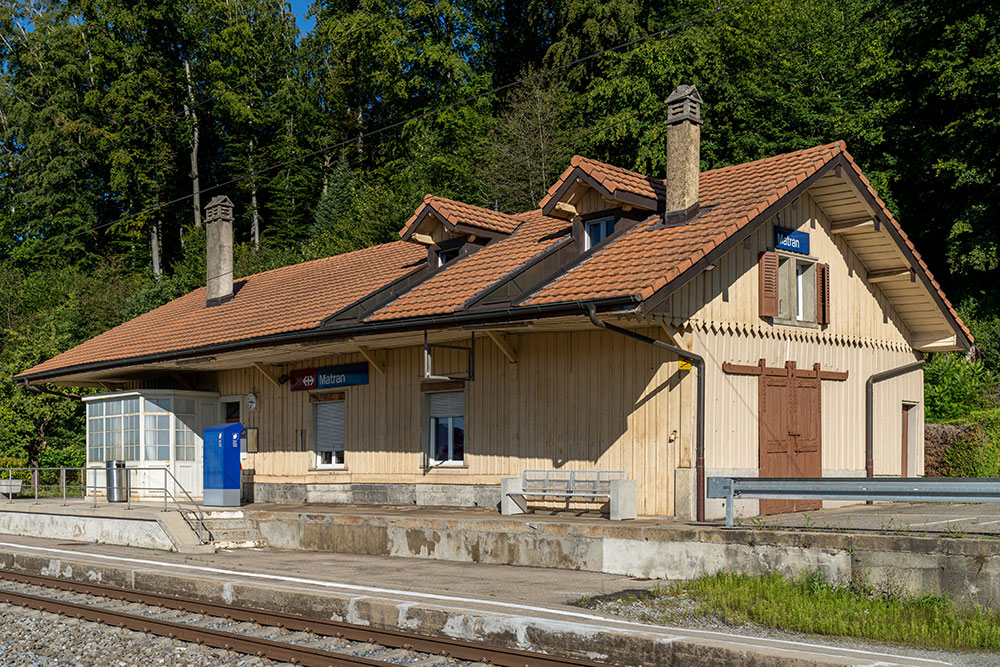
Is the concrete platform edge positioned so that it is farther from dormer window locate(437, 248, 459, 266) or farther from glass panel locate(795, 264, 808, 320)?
glass panel locate(795, 264, 808, 320)

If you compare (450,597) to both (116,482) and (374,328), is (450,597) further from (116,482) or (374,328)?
(116,482)

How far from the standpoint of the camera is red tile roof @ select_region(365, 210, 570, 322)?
1802 centimetres

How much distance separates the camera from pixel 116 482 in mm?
23297

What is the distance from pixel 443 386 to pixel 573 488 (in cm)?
389

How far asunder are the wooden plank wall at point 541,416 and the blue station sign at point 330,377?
0.18 metres

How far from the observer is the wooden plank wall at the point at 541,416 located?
1550cm

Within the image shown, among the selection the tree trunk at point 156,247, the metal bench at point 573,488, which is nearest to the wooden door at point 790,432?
the metal bench at point 573,488

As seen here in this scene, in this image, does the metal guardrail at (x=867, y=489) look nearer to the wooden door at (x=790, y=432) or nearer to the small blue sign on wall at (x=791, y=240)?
the wooden door at (x=790, y=432)

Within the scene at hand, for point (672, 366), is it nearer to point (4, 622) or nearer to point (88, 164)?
point (4, 622)

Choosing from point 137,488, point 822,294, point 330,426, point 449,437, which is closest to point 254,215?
point 137,488

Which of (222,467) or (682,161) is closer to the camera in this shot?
Result: (682,161)

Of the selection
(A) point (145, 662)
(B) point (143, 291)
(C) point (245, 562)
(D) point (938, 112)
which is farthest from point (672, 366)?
(B) point (143, 291)

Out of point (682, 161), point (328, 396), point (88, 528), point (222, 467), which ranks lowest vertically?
point (88, 528)

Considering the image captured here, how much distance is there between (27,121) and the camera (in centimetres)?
5794
